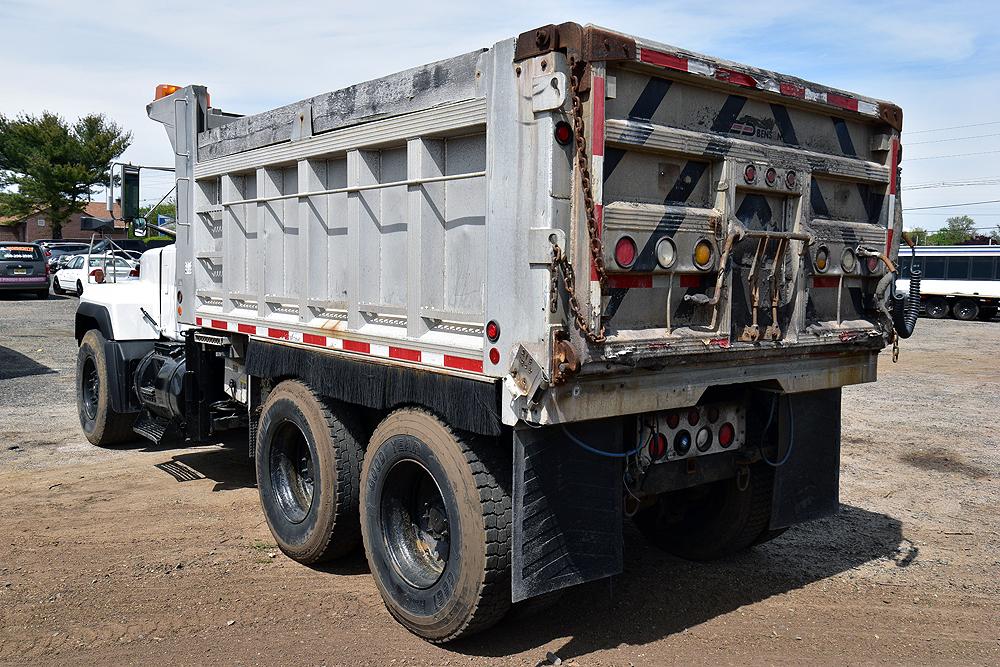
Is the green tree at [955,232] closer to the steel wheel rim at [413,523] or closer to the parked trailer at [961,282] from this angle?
the parked trailer at [961,282]

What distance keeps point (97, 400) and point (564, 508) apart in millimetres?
6325

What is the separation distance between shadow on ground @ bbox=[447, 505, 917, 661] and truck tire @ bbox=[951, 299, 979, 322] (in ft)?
89.2

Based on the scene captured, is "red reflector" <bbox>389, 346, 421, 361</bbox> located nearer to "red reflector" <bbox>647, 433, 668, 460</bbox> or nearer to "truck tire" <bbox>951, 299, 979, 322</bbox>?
"red reflector" <bbox>647, 433, 668, 460</bbox>

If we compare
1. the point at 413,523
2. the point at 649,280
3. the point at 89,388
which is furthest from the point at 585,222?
the point at 89,388

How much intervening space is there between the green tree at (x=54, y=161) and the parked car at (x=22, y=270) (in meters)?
23.0

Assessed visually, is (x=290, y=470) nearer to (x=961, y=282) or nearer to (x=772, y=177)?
(x=772, y=177)

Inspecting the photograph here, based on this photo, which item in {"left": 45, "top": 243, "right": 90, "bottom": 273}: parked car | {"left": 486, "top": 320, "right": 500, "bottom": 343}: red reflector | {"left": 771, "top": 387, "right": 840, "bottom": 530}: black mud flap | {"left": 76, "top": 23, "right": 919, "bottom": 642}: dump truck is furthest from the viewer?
{"left": 45, "top": 243, "right": 90, "bottom": 273}: parked car

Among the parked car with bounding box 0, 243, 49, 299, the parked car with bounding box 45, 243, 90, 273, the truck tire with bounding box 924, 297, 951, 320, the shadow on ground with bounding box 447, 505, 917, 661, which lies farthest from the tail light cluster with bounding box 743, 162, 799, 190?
the parked car with bounding box 45, 243, 90, 273

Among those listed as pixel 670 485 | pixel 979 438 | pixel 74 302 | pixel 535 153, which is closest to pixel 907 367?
pixel 979 438

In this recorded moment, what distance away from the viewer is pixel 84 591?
4.90 m

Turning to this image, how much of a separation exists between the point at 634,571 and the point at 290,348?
2520 mm

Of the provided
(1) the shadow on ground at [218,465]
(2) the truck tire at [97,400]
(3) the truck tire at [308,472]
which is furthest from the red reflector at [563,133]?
(2) the truck tire at [97,400]

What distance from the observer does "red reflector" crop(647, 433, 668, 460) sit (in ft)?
14.4

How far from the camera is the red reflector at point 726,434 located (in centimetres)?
475
